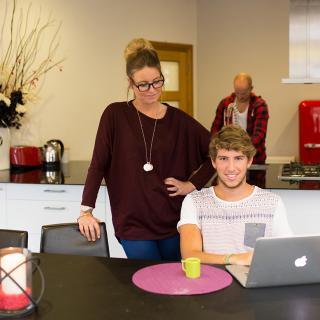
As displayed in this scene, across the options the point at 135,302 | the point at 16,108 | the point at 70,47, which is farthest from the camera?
the point at 70,47

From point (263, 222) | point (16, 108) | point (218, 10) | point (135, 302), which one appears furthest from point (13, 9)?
point (135, 302)

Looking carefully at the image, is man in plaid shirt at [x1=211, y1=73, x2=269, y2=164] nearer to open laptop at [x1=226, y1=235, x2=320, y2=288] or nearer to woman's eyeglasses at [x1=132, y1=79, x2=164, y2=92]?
woman's eyeglasses at [x1=132, y1=79, x2=164, y2=92]

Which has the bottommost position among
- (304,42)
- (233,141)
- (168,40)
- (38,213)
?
(38,213)

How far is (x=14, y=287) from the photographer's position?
1.49 meters

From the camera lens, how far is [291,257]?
5.01ft

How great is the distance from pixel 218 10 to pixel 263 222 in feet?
14.3

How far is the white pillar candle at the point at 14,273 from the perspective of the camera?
147 centimetres

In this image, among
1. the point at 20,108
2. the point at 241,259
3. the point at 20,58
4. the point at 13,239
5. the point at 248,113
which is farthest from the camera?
the point at 248,113

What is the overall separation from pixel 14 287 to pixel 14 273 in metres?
0.05

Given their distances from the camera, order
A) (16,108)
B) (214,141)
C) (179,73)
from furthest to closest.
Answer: (179,73)
(16,108)
(214,141)

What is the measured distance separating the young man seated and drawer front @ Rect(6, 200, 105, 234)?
1.59 meters

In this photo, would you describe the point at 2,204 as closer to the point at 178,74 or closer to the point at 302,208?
the point at 302,208

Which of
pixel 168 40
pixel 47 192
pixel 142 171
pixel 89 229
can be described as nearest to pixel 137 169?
pixel 142 171

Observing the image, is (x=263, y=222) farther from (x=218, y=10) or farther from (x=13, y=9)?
(x=218, y=10)
